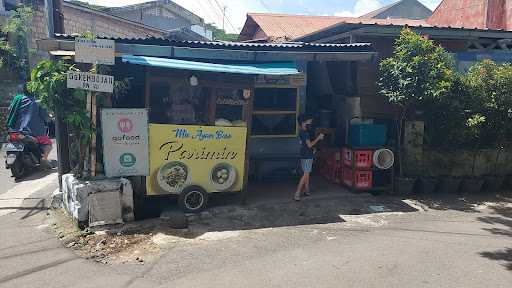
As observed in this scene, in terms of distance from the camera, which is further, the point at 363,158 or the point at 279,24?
the point at 279,24

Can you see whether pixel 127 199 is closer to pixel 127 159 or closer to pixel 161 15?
pixel 127 159

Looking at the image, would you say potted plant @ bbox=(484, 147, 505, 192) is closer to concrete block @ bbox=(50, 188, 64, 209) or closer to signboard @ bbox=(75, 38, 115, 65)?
signboard @ bbox=(75, 38, 115, 65)

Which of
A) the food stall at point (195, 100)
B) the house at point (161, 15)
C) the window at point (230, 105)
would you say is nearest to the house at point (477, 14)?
the food stall at point (195, 100)

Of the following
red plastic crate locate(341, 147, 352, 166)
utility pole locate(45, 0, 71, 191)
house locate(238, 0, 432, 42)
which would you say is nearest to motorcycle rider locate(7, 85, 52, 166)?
utility pole locate(45, 0, 71, 191)

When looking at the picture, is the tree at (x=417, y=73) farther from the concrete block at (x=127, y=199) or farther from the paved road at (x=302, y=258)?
the concrete block at (x=127, y=199)

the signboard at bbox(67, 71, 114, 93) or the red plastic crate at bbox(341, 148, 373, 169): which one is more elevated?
the signboard at bbox(67, 71, 114, 93)

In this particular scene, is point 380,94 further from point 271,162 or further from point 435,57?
point 271,162

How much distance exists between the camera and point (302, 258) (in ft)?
18.8

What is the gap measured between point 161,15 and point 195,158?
26652 millimetres

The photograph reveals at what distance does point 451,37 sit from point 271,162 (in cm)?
528

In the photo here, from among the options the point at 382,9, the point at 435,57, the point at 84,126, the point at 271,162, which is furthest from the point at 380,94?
the point at 382,9

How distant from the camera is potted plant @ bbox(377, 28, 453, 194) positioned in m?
8.79

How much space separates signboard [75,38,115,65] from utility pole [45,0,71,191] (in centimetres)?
153

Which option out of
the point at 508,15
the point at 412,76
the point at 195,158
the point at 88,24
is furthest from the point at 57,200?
the point at 508,15
